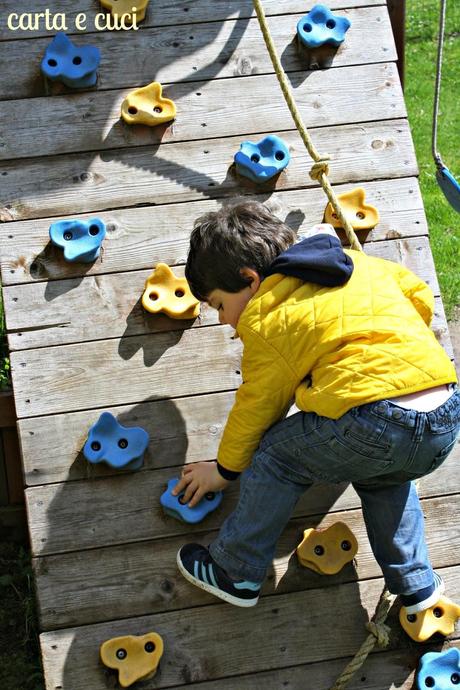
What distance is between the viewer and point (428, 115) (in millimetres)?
6664

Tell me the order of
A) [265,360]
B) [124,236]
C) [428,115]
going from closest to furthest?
1. [265,360]
2. [124,236]
3. [428,115]

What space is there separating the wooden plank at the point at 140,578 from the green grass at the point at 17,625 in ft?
2.65

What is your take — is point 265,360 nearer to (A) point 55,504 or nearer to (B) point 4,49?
(A) point 55,504

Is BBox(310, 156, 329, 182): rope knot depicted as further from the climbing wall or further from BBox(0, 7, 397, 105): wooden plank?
BBox(0, 7, 397, 105): wooden plank

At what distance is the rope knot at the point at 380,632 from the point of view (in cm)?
275

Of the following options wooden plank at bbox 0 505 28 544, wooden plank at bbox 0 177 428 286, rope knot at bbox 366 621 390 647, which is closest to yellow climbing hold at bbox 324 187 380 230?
A: wooden plank at bbox 0 177 428 286

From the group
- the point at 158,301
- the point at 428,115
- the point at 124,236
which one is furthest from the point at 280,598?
the point at 428,115

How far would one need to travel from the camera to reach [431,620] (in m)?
2.84

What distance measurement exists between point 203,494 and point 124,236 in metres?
0.97

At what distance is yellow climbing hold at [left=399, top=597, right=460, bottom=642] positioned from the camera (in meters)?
2.82

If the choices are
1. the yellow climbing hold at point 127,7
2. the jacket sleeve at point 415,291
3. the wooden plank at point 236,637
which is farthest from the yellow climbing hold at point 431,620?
the yellow climbing hold at point 127,7

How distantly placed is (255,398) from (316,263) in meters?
0.41

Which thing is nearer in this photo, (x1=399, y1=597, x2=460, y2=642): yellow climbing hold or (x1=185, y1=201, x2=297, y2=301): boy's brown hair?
(x1=185, y1=201, x2=297, y2=301): boy's brown hair

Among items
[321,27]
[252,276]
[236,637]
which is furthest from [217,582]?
[321,27]
